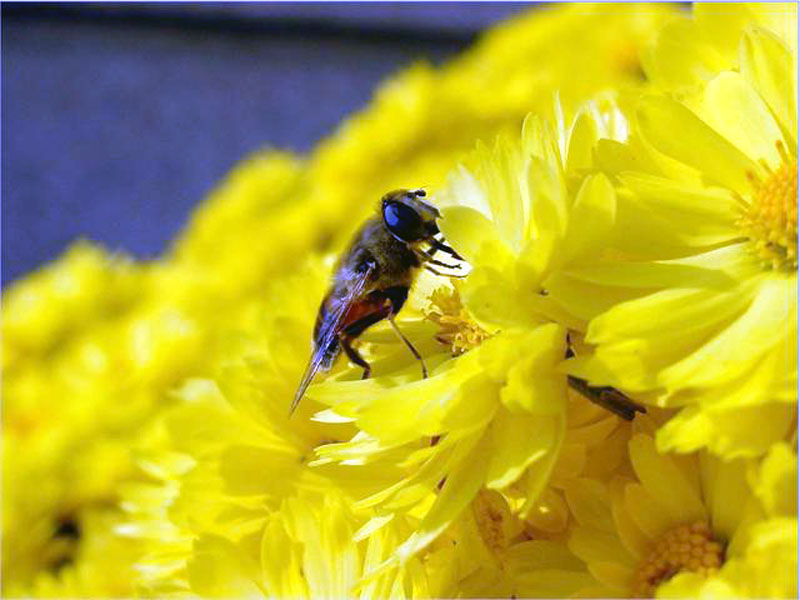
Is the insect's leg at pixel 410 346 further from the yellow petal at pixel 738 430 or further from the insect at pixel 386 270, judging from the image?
the yellow petal at pixel 738 430

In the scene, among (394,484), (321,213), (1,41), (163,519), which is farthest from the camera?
(1,41)

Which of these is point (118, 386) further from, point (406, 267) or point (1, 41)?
point (1, 41)

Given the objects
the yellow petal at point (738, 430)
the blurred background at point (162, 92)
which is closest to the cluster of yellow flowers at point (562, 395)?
the yellow petal at point (738, 430)

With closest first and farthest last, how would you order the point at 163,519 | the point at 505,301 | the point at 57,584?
the point at 505,301 < the point at 163,519 < the point at 57,584

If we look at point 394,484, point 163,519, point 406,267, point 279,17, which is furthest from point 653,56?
point 279,17

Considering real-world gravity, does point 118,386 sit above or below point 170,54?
below

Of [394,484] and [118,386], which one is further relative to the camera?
[118,386]

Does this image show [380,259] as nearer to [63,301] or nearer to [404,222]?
[404,222]

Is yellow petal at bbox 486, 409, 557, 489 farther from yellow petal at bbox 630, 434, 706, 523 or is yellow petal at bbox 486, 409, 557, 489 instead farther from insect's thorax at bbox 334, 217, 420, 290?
insect's thorax at bbox 334, 217, 420, 290
